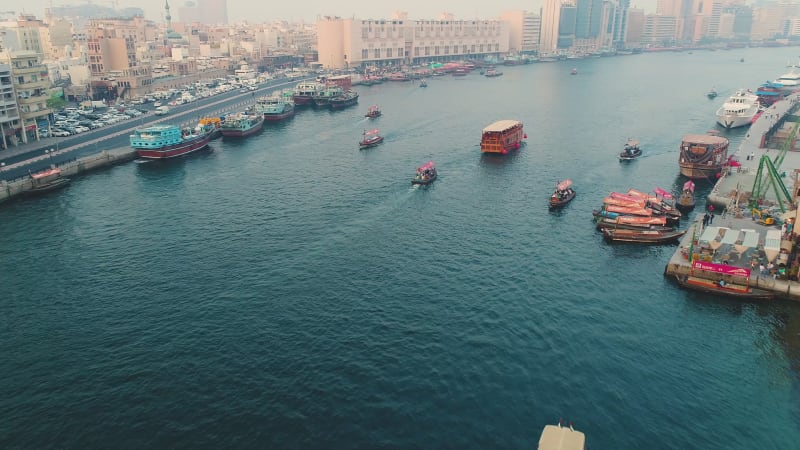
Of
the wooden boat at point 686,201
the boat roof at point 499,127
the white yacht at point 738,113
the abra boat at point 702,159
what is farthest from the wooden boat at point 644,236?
the white yacht at point 738,113

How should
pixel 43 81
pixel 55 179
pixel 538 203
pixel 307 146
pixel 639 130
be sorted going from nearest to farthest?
1. pixel 538 203
2. pixel 55 179
3. pixel 43 81
4. pixel 307 146
5. pixel 639 130

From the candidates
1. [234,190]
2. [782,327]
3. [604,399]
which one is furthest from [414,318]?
[234,190]

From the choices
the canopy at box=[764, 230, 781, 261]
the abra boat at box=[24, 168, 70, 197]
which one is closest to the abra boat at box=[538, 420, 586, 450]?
the canopy at box=[764, 230, 781, 261]

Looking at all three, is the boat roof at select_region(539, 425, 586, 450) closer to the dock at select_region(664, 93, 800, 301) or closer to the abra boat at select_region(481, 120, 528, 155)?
the dock at select_region(664, 93, 800, 301)

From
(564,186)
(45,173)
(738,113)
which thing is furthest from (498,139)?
(45,173)

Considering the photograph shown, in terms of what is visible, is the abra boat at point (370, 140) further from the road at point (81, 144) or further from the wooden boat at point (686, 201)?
the wooden boat at point (686, 201)

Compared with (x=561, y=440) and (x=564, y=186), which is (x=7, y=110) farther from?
(x=561, y=440)

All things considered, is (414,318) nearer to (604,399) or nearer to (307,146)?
(604,399)
